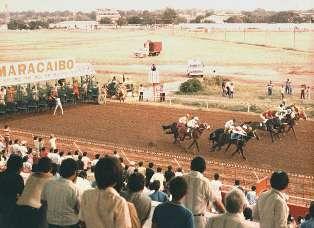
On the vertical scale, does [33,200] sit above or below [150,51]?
above

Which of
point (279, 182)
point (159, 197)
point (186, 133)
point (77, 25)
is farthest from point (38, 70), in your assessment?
point (77, 25)

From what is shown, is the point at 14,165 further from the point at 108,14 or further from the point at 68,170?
the point at 108,14

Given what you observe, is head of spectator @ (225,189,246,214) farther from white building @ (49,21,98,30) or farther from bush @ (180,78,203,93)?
white building @ (49,21,98,30)

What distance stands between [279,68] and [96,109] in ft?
78.2

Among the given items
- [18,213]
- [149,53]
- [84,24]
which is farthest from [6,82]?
[84,24]

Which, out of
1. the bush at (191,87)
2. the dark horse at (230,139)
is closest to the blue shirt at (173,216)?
the dark horse at (230,139)

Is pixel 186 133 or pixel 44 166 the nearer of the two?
pixel 44 166

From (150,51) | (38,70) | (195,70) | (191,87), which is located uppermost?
(38,70)

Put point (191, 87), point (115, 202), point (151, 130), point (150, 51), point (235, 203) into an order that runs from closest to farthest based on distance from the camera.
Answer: point (115, 202)
point (235, 203)
point (151, 130)
point (191, 87)
point (150, 51)

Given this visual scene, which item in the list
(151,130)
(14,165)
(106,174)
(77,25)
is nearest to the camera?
(106,174)

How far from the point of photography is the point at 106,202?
436 centimetres

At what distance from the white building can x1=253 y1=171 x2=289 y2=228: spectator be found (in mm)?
93174

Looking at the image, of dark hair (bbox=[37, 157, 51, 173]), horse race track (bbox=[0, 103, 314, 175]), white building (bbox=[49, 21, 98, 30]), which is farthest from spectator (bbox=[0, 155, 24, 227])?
white building (bbox=[49, 21, 98, 30])

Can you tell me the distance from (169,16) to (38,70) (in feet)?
250
